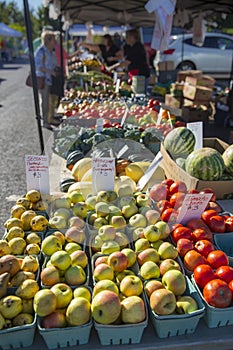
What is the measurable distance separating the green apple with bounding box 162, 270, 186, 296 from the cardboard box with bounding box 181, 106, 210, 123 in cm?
554

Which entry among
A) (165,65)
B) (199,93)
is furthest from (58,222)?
(165,65)

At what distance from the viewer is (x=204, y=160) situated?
2.39 m

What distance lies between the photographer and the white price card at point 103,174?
2.06 meters

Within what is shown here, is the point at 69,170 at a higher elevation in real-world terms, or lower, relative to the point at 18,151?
higher

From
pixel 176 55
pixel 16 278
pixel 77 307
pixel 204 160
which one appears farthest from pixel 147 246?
pixel 176 55

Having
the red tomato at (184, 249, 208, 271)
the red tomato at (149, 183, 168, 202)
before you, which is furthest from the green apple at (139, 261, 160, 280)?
the red tomato at (149, 183, 168, 202)

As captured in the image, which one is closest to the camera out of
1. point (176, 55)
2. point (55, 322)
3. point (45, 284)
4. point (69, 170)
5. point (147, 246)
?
point (55, 322)

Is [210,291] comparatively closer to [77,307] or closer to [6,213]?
[77,307]

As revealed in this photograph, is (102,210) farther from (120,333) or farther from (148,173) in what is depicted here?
(120,333)

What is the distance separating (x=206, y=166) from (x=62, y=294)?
4.72 ft

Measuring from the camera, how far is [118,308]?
133cm

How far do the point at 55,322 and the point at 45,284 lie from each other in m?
0.20

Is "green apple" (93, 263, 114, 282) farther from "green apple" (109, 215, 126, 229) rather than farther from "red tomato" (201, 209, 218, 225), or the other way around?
"red tomato" (201, 209, 218, 225)

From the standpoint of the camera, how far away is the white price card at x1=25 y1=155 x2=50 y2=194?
209cm
